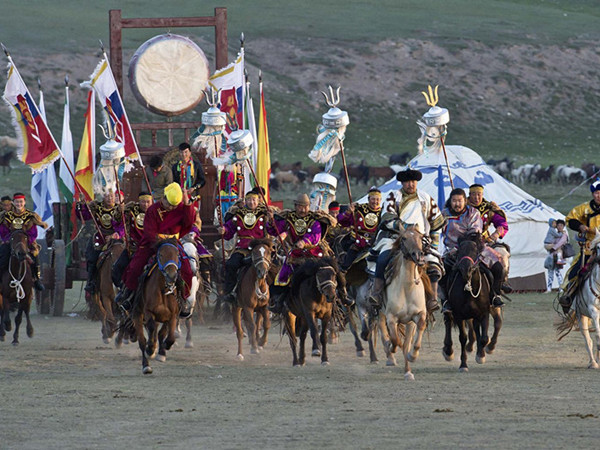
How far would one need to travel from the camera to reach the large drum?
81.3ft

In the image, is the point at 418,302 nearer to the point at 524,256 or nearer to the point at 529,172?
the point at 524,256

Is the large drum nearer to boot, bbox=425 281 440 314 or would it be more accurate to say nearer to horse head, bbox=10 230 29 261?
horse head, bbox=10 230 29 261

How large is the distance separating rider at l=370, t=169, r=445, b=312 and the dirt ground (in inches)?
39.5

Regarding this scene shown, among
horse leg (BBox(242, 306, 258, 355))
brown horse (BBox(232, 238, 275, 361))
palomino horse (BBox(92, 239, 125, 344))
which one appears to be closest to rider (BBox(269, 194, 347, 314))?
brown horse (BBox(232, 238, 275, 361))

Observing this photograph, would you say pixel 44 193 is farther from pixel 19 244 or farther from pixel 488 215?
pixel 488 215

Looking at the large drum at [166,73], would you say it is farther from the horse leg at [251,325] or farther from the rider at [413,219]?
the rider at [413,219]

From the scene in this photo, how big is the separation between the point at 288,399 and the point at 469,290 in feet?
11.1

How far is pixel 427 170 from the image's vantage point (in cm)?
3023

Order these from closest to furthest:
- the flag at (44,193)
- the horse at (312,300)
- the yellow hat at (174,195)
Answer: the yellow hat at (174,195) → the horse at (312,300) → the flag at (44,193)

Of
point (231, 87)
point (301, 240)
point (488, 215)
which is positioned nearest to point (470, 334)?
point (488, 215)

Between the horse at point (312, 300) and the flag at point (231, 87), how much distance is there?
7.77 meters

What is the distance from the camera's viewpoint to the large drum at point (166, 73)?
24.8 m

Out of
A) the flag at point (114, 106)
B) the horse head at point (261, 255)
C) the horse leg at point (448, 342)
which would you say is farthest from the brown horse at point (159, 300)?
the flag at point (114, 106)

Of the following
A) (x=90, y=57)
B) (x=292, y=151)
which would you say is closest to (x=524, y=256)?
(x=292, y=151)
